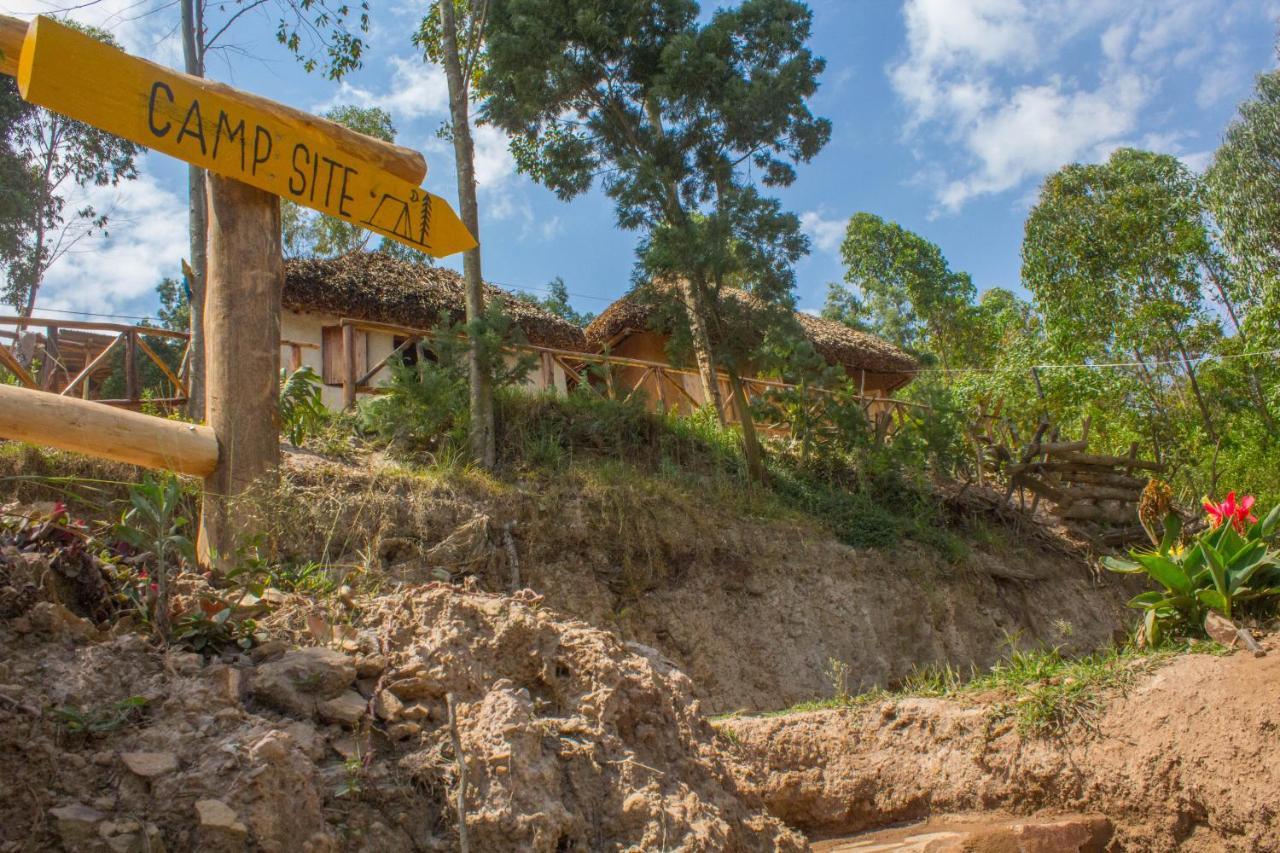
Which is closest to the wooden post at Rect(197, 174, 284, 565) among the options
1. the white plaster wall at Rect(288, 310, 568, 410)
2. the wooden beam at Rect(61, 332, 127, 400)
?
the wooden beam at Rect(61, 332, 127, 400)

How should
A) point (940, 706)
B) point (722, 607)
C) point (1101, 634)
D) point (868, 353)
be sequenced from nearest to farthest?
point (940, 706) → point (722, 607) → point (1101, 634) → point (868, 353)

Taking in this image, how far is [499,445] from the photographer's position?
8656 millimetres

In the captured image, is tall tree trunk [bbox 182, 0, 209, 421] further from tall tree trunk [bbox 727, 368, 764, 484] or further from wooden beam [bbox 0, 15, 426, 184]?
tall tree trunk [bbox 727, 368, 764, 484]

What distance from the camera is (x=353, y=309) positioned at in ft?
40.8

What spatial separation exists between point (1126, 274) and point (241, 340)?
1943 cm

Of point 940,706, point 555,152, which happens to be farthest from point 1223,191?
point 940,706

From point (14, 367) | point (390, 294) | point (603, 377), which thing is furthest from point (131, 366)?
point (603, 377)

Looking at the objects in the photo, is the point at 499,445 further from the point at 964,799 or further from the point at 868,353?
the point at 868,353

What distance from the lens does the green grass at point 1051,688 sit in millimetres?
3902

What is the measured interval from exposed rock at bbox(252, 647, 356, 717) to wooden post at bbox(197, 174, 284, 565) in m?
1.32

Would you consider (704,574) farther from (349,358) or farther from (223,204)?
(223,204)

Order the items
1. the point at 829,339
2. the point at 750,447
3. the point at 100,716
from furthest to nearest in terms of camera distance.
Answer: the point at 829,339, the point at 750,447, the point at 100,716

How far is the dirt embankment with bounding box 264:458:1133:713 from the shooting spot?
7.02 m

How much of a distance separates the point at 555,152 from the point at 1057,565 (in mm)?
7653
